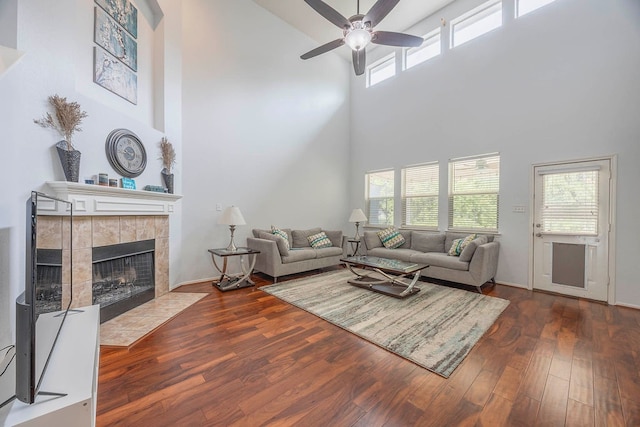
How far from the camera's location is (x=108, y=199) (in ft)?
9.03

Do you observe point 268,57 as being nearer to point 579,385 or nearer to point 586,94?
point 586,94

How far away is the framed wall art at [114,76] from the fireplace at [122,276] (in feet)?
6.11

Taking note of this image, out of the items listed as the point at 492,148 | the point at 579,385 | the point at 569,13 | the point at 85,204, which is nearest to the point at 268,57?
Answer: the point at 85,204

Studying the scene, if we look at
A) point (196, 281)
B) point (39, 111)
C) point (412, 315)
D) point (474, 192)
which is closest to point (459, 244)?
point (474, 192)

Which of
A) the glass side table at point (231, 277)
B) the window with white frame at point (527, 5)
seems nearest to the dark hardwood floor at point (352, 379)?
the glass side table at point (231, 277)

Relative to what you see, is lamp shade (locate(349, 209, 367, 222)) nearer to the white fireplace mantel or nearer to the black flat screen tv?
the white fireplace mantel

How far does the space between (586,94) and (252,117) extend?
5.07 metres

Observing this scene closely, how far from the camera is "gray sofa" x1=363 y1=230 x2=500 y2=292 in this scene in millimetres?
3743

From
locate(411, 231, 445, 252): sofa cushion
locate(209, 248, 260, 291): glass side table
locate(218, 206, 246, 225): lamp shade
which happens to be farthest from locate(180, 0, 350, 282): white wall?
locate(411, 231, 445, 252): sofa cushion

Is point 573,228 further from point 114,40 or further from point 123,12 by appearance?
point 123,12

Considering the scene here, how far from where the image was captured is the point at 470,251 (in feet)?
12.6

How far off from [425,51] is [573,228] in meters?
4.14

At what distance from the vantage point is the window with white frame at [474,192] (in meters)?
4.36

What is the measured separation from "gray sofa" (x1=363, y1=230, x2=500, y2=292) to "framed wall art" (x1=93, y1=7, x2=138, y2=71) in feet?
15.2
